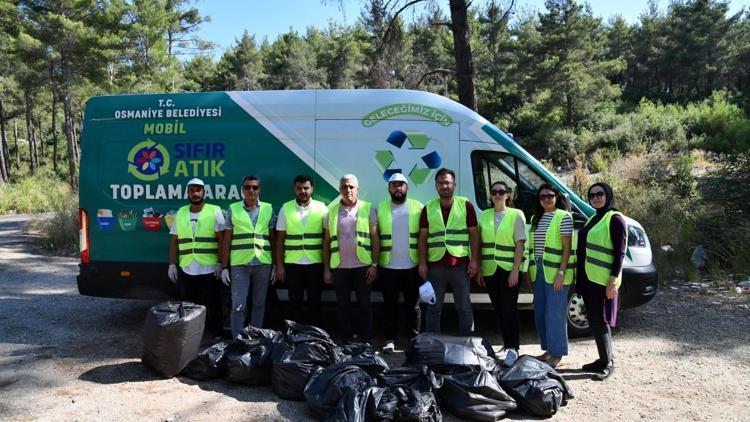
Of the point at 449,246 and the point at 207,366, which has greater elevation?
the point at 449,246

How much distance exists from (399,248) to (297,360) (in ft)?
4.45

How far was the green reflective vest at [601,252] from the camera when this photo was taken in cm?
421

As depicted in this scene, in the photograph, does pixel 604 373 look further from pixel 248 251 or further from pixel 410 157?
pixel 248 251

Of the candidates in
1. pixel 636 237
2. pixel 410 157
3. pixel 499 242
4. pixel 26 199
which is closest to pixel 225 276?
pixel 410 157

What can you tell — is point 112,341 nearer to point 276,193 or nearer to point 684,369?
point 276,193

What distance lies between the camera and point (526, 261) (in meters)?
4.68

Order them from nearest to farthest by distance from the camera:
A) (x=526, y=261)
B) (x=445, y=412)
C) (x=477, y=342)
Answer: (x=445, y=412) < (x=477, y=342) < (x=526, y=261)

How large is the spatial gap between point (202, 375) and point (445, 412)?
2.00 meters

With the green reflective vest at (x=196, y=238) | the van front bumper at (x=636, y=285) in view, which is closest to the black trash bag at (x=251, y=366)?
the green reflective vest at (x=196, y=238)

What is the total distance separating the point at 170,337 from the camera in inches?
167

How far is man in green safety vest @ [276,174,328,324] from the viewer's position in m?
4.94

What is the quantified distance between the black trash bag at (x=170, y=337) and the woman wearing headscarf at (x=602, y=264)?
3225mm

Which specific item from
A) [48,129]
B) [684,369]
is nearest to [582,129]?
[684,369]

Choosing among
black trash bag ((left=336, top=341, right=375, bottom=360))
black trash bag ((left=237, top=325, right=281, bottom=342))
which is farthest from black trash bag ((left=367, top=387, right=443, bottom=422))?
black trash bag ((left=237, top=325, right=281, bottom=342))
